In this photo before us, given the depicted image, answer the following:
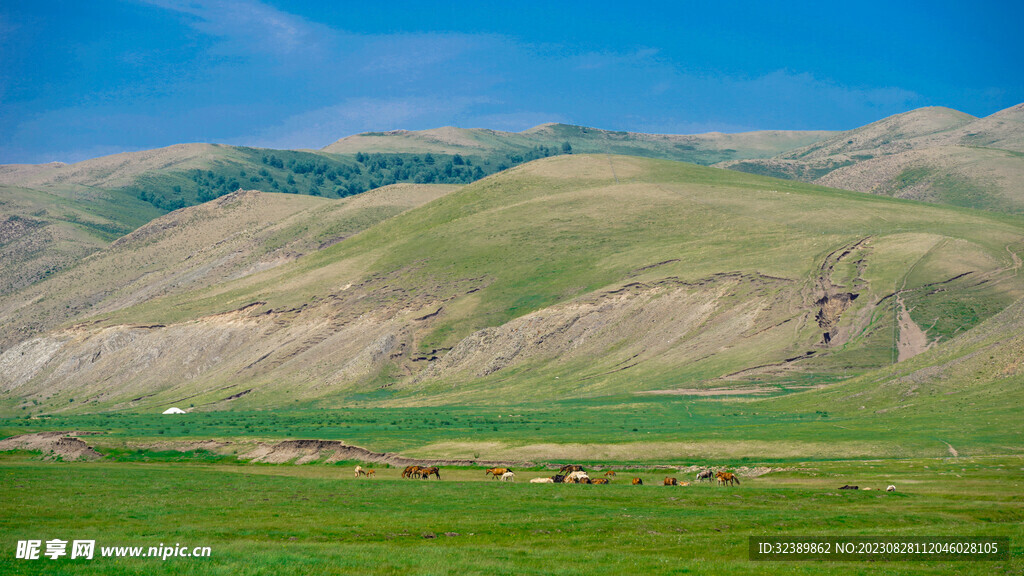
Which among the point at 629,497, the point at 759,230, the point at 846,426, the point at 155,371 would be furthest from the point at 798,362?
the point at 155,371

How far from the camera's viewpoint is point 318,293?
16000 cm

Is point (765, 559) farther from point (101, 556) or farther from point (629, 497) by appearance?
point (101, 556)

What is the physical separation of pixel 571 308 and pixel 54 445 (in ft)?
275

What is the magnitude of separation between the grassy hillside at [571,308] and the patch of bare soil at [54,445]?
169ft

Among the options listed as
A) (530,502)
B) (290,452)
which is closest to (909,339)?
(290,452)

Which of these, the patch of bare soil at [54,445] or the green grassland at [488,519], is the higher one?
the green grassland at [488,519]

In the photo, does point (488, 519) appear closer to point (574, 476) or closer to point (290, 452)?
point (574, 476)

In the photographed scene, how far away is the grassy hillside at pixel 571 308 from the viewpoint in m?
111

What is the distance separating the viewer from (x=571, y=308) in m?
136

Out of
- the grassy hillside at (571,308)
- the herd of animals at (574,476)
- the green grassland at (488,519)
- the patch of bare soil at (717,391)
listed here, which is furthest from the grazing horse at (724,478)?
the grassy hillside at (571,308)

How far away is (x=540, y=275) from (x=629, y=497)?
377ft

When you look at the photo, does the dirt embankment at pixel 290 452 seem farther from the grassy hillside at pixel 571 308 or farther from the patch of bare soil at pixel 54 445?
the grassy hillside at pixel 571 308

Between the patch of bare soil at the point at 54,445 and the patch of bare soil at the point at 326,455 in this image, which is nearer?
the patch of bare soil at the point at 326,455

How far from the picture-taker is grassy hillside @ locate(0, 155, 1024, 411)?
366 feet
